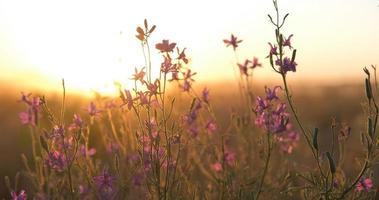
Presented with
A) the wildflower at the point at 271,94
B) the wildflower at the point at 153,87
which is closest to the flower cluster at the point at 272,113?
the wildflower at the point at 271,94

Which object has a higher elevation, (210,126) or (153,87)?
(153,87)

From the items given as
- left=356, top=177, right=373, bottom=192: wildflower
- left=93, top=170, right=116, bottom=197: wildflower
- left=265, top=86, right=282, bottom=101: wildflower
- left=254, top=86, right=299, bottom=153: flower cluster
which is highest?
left=265, top=86, right=282, bottom=101: wildflower

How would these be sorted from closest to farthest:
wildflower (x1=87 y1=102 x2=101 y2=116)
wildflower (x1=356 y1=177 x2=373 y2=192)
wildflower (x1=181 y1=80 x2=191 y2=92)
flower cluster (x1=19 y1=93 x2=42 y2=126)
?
wildflower (x1=356 y1=177 x2=373 y2=192) → flower cluster (x1=19 y1=93 x2=42 y2=126) → wildflower (x1=87 y1=102 x2=101 y2=116) → wildflower (x1=181 y1=80 x2=191 y2=92)

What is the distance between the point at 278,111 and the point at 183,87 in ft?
4.81

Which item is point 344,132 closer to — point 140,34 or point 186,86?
point 140,34

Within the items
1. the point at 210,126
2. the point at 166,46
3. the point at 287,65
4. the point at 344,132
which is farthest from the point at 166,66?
the point at 210,126

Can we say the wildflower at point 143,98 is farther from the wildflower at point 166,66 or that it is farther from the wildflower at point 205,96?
the wildflower at point 205,96

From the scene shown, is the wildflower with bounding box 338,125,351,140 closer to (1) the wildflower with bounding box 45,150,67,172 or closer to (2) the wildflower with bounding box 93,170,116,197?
(2) the wildflower with bounding box 93,170,116,197

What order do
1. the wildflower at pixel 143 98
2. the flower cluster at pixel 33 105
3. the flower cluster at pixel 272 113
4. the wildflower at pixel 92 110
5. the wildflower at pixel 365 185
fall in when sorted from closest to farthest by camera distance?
1. the wildflower at pixel 143 98
2. the wildflower at pixel 365 185
3. the flower cluster at pixel 272 113
4. the flower cluster at pixel 33 105
5. the wildflower at pixel 92 110

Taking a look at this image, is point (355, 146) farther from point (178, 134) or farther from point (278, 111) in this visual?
point (178, 134)

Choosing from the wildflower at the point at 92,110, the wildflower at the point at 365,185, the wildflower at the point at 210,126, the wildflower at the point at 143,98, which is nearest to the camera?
the wildflower at the point at 143,98

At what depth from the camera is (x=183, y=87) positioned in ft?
17.6

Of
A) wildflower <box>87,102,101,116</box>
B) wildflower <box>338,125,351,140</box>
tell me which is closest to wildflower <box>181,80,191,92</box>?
wildflower <box>87,102,101,116</box>

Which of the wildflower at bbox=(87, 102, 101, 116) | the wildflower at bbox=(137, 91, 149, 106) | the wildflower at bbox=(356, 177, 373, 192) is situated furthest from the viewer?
the wildflower at bbox=(87, 102, 101, 116)
